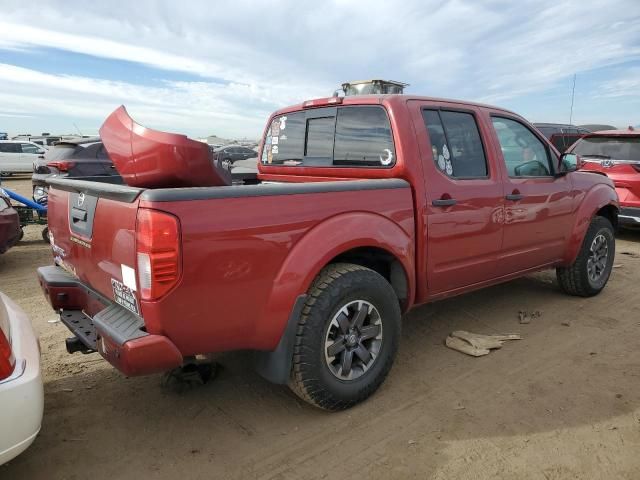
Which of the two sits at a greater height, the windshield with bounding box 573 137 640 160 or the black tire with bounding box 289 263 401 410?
the windshield with bounding box 573 137 640 160

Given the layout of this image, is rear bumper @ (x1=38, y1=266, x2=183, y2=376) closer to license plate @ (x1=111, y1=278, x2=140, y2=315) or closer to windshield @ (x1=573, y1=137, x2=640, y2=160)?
license plate @ (x1=111, y1=278, x2=140, y2=315)

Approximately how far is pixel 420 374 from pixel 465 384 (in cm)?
31

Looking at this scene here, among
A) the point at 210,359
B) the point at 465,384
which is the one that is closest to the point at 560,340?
the point at 465,384

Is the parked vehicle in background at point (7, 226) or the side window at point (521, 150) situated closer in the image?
the side window at point (521, 150)

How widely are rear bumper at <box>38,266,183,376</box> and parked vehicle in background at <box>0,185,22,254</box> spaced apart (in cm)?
368

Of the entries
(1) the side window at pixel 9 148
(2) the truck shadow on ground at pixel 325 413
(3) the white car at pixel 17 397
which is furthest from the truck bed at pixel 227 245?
(1) the side window at pixel 9 148

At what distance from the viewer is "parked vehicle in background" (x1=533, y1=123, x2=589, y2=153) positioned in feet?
41.0

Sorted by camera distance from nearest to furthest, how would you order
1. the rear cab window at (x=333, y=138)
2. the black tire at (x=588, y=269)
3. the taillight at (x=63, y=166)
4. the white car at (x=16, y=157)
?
the rear cab window at (x=333, y=138) < the black tire at (x=588, y=269) < the taillight at (x=63, y=166) < the white car at (x=16, y=157)

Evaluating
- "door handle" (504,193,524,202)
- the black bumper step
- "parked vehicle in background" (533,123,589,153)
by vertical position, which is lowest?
the black bumper step

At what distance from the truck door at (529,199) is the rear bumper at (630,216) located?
12.8 ft

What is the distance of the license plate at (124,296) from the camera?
7.43 feet

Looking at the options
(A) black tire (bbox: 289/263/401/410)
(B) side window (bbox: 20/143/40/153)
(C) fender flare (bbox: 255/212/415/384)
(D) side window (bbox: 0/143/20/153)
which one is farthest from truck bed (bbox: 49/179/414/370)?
(B) side window (bbox: 20/143/40/153)

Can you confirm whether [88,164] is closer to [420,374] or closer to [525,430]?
[420,374]

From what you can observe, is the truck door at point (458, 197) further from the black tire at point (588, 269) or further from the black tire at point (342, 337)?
the black tire at point (588, 269)
